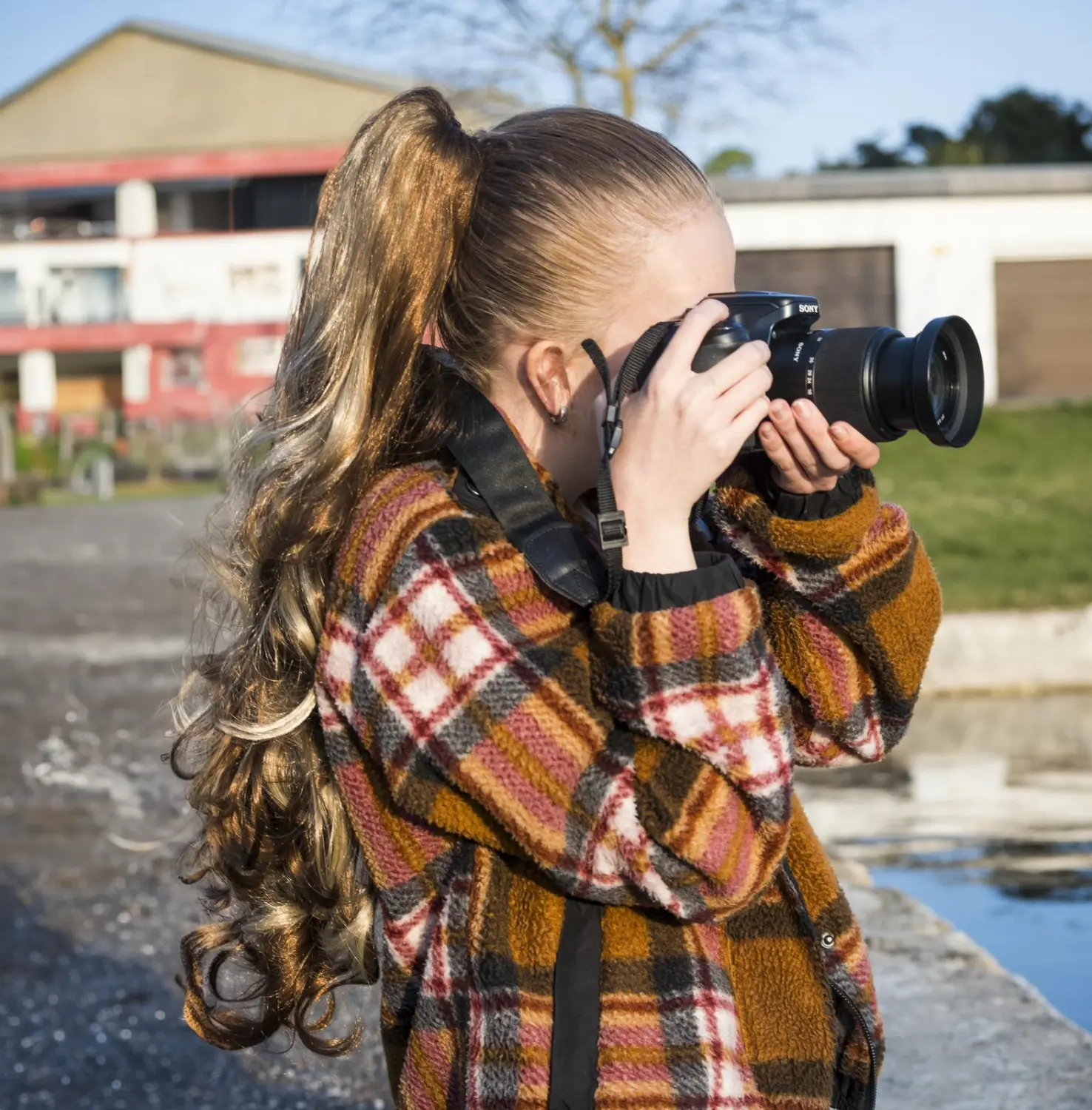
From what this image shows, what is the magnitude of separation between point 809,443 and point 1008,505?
9.38 meters

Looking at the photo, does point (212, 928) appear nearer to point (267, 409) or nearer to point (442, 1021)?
point (442, 1021)

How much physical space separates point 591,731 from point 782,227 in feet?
61.6

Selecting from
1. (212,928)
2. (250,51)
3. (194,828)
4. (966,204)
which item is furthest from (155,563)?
(250,51)

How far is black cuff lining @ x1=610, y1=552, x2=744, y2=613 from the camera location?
4.50 ft

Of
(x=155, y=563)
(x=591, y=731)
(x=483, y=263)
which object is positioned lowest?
(x=155, y=563)

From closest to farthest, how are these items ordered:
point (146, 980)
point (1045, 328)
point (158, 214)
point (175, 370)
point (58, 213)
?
point (146, 980)
point (1045, 328)
point (175, 370)
point (158, 214)
point (58, 213)

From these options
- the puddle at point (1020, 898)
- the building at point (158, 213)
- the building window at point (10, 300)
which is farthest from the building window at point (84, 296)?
the puddle at point (1020, 898)

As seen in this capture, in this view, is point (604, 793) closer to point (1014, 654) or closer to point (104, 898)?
point (104, 898)

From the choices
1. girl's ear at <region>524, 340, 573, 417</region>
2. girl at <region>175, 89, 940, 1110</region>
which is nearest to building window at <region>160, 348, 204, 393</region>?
girl at <region>175, 89, 940, 1110</region>

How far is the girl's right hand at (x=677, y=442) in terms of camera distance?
1417mm

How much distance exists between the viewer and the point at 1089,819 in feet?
15.2

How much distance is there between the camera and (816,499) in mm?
1587

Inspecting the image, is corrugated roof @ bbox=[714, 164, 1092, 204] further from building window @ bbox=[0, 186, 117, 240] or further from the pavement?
building window @ bbox=[0, 186, 117, 240]

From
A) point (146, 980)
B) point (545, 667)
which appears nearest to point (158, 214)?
point (146, 980)
